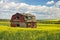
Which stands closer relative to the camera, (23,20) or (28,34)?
(28,34)

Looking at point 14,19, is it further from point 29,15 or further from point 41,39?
point 41,39

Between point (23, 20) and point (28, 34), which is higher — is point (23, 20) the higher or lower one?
the higher one

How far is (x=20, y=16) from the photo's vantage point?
5997cm

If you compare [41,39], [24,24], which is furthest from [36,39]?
[24,24]

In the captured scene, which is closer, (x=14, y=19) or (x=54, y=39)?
(x=54, y=39)

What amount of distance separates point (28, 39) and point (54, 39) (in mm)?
2487

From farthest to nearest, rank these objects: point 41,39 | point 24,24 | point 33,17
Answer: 1. point 33,17
2. point 24,24
3. point 41,39

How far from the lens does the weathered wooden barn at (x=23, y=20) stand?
58.3m

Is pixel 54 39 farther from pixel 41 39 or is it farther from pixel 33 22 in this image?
pixel 33 22

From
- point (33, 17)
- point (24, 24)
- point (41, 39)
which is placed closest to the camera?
point (41, 39)

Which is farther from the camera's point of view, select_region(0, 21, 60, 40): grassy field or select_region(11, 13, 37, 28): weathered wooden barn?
select_region(11, 13, 37, 28): weathered wooden barn

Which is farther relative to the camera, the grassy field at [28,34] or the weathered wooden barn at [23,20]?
the weathered wooden barn at [23,20]

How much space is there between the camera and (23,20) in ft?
193

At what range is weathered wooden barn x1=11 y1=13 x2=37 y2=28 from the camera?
191 feet
